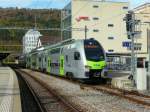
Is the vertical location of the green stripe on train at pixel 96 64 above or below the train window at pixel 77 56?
below

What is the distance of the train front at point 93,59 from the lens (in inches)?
1167

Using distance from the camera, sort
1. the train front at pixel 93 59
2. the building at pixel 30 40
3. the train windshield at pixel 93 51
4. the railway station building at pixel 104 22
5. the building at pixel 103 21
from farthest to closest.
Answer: the building at pixel 30 40 → the building at pixel 103 21 → the railway station building at pixel 104 22 → the train windshield at pixel 93 51 → the train front at pixel 93 59

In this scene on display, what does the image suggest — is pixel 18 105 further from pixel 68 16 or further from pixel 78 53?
pixel 68 16

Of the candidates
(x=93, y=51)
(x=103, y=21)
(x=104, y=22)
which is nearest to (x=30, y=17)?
(x=103, y=21)

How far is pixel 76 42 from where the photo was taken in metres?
32.0

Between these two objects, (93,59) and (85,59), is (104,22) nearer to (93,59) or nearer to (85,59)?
(93,59)

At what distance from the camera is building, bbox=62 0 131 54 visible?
101062 millimetres

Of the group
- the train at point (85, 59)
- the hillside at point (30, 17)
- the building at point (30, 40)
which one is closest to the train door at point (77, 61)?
the train at point (85, 59)

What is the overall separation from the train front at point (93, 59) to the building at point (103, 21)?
2700 inches

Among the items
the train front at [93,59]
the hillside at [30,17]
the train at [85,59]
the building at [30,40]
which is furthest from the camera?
the building at [30,40]

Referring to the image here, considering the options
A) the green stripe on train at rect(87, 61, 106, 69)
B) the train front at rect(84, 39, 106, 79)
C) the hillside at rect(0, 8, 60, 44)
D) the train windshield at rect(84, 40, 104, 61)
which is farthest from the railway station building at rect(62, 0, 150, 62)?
the green stripe on train at rect(87, 61, 106, 69)

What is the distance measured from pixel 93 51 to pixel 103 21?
73112 millimetres

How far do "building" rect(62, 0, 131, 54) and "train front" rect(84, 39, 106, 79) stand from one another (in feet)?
225

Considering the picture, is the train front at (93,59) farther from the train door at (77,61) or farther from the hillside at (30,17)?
the hillside at (30,17)
